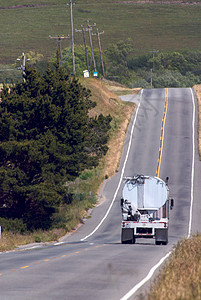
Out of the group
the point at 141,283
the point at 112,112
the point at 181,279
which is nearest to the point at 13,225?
the point at 141,283

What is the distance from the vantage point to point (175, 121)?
87.7m

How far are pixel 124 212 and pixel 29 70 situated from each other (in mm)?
21611

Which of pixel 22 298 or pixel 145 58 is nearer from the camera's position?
pixel 22 298

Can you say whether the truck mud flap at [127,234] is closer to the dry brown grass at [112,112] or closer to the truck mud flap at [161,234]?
the truck mud flap at [161,234]

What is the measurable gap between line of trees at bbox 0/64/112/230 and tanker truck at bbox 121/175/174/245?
1078cm

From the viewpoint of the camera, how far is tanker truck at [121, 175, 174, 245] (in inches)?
1287

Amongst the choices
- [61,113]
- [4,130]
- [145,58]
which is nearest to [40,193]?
[4,130]

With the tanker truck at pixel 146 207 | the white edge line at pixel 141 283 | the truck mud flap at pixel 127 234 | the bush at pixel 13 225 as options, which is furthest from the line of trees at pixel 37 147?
the white edge line at pixel 141 283

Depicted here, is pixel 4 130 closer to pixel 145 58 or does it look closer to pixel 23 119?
pixel 23 119

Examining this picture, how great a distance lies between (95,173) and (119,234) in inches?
→ 888

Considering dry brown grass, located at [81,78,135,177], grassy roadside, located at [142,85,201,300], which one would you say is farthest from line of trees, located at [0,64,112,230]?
grassy roadside, located at [142,85,201,300]

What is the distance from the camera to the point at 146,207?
107 ft

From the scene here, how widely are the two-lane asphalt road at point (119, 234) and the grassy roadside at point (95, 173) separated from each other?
1018 mm

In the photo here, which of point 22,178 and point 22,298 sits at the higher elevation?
point 22,178
